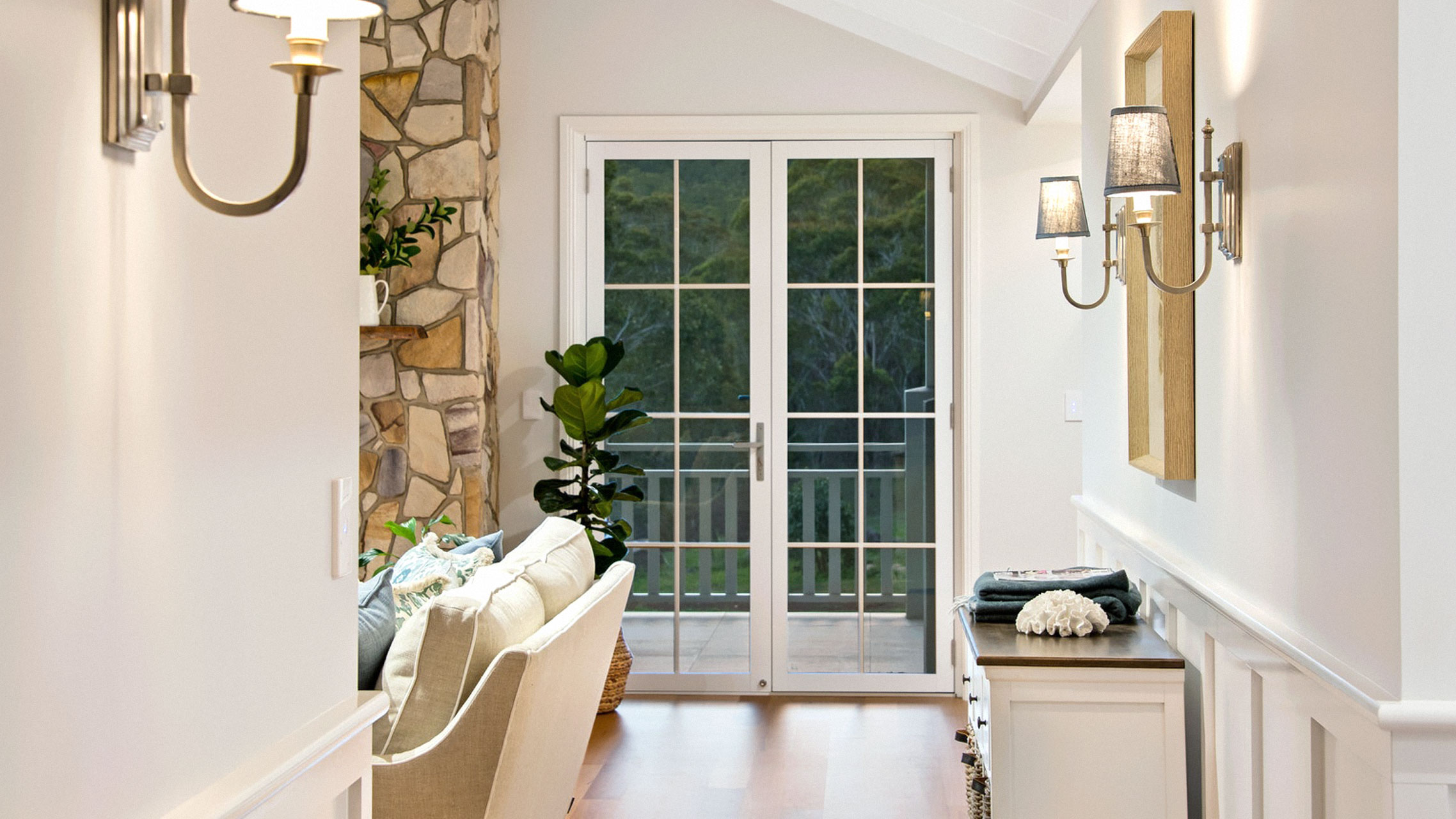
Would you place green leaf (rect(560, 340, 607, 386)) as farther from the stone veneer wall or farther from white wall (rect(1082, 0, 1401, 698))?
white wall (rect(1082, 0, 1401, 698))

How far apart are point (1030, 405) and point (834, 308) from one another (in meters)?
0.90

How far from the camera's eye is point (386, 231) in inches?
172

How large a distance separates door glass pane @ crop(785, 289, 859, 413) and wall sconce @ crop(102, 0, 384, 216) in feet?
11.9

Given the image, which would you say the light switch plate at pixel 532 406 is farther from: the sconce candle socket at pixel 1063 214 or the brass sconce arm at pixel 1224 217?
the brass sconce arm at pixel 1224 217

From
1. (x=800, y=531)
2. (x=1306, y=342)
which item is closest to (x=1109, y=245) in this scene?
(x=1306, y=342)

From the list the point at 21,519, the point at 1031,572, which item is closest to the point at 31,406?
the point at 21,519

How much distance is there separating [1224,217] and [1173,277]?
0.76ft

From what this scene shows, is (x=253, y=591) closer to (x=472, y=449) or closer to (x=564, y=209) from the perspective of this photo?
(x=472, y=449)

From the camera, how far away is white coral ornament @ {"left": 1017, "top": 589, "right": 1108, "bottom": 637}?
2.29 m

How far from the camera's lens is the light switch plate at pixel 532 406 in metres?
4.62

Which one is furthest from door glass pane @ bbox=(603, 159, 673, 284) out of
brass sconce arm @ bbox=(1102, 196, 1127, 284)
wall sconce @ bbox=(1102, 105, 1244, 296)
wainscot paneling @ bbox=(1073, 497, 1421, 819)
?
wall sconce @ bbox=(1102, 105, 1244, 296)

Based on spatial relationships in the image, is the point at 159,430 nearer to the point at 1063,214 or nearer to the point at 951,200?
the point at 1063,214

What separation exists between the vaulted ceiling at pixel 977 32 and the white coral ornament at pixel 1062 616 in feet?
6.42

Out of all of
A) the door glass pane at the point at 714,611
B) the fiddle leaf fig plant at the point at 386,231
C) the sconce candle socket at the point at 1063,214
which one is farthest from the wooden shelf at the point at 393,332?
the sconce candle socket at the point at 1063,214
